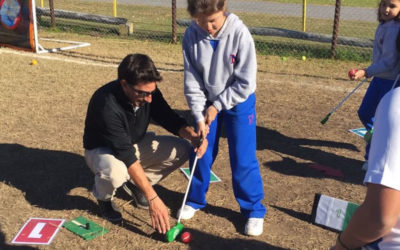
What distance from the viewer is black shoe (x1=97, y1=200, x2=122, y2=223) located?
3.72 meters

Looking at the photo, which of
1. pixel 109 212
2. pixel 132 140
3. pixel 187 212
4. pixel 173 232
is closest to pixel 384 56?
pixel 187 212

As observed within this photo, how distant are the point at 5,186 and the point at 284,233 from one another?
2447mm

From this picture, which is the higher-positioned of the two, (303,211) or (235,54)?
(235,54)

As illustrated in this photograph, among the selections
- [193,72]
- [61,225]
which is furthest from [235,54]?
[61,225]

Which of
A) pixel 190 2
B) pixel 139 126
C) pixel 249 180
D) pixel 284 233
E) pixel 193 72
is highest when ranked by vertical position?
pixel 190 2

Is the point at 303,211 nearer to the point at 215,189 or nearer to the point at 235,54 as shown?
the point at 215,189

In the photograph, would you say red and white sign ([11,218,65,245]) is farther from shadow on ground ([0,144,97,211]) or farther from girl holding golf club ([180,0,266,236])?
girl holding golf club ([180,0,266,236])

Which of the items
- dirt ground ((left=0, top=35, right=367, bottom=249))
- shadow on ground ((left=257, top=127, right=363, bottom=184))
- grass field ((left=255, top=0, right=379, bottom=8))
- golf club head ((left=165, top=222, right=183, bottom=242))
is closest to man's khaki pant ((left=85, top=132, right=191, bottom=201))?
dirt ground ((left=0, top=35, right=367, bottom=249))

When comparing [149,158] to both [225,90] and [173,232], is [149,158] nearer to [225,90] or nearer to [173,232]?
[173,232]

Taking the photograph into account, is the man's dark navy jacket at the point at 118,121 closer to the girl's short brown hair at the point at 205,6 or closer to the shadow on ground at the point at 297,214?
the girl's short brown hair at the point at 205,6

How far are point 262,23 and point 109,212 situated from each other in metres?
11.2

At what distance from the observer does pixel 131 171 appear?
3330 millimetres

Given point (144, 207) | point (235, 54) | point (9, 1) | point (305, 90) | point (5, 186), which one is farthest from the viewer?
point (9, 1)

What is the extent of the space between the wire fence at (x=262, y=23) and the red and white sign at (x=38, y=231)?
23.0 ft
